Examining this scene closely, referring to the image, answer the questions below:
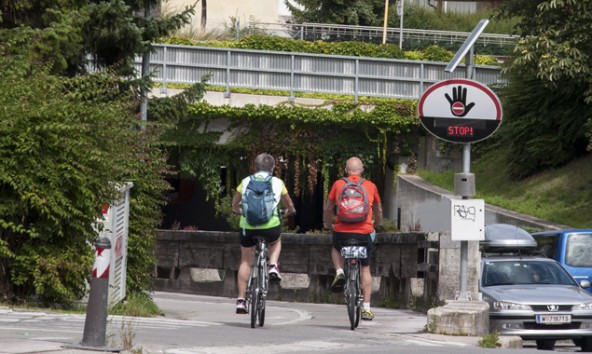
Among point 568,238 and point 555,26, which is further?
point 555,26

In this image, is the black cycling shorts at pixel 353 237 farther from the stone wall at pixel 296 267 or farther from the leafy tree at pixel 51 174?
the stone wall at pixel 296 267

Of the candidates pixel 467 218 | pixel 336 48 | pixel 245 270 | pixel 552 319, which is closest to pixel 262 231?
pixel 245 270

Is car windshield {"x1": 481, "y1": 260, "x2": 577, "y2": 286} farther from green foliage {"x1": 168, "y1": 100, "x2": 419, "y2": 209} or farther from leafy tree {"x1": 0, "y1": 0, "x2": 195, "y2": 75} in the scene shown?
green foliage {"x1": 168, "y1": 100, "x2": 419, "y2": 209}

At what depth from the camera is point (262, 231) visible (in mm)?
12938

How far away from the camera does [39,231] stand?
44.8 ft

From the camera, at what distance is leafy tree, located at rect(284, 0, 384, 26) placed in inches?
2564

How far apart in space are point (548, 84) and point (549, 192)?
2793 millimetres

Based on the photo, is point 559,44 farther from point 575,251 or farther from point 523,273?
point 523,273

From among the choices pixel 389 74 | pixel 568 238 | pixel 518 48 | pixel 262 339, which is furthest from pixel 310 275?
pixel 389 74

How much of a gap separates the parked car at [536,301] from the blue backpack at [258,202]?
9.47ft

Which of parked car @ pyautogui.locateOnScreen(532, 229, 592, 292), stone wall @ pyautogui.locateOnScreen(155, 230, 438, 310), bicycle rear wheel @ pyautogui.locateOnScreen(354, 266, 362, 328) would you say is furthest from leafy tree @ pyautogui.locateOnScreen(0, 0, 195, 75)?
parked car @ pyautogui.locateOnScreen(532, 229, 592, 292)

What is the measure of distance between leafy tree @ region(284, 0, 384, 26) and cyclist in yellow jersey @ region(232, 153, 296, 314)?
52.3 meters

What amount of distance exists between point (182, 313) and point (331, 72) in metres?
21.3

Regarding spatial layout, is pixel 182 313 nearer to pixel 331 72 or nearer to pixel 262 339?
pixel 262 339
